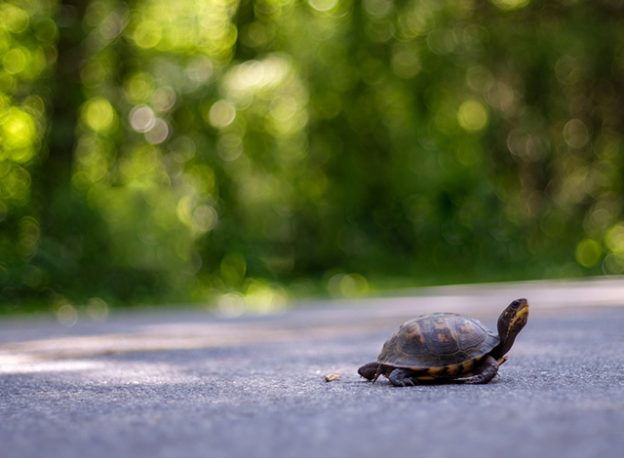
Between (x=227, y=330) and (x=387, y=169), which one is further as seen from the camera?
(x=387, y=169)

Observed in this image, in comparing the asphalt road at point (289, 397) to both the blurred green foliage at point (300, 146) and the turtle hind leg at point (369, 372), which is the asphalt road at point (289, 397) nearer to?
the turtle hind leg at point (369, 372)

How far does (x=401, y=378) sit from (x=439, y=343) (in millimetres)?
302

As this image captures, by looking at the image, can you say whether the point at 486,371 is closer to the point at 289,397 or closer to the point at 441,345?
the point at 441,345

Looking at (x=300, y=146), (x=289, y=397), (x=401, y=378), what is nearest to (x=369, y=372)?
(x=401, y=378)

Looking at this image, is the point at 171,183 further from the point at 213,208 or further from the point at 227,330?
the point at 227,330

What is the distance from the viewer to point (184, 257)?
843 inches

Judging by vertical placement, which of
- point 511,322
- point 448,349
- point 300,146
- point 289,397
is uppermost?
point 300,146

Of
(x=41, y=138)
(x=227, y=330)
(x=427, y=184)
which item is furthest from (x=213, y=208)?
(x=227, y=330)

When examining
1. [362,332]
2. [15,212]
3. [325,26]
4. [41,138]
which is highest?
[325,26]

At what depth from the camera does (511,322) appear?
6836mm

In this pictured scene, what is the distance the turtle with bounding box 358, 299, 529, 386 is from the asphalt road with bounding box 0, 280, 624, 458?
4.7 inches

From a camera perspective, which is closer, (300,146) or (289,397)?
(289,397)

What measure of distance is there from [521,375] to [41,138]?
49.0 feet

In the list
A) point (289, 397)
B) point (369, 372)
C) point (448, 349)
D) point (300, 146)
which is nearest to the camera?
point (289, 397)
